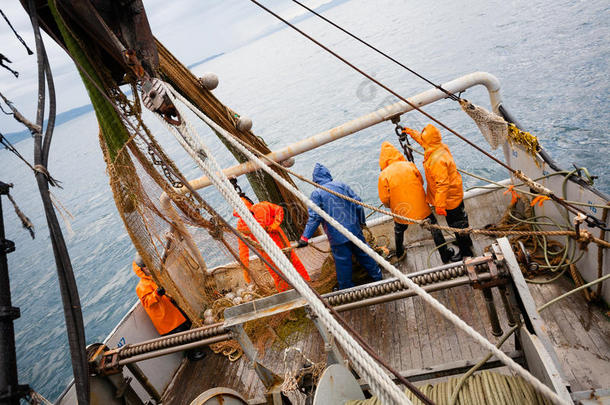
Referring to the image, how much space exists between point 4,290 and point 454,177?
13.4 ft

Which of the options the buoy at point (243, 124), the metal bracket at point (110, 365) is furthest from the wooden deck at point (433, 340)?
the buoy at point (243, 124)

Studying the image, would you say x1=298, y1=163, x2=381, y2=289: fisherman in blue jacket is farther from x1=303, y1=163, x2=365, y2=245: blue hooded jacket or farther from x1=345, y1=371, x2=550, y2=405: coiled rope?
x1=345, y1=371, x2=550, y2=405: coiled rope

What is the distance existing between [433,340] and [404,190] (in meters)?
1.70

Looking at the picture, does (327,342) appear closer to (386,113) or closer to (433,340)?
(433,340)

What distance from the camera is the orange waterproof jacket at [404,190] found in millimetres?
4527

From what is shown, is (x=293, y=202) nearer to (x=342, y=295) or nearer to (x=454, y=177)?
(x=454, y=177)

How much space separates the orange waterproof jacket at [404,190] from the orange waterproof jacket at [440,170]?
0.20 meters

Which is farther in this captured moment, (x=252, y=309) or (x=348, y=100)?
(x=348, y=100)

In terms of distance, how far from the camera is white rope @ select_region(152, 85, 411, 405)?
1447 mm

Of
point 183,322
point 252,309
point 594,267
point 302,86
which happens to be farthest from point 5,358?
point 302,86

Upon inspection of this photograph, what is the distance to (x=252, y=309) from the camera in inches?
102

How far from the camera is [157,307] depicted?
4980 mm

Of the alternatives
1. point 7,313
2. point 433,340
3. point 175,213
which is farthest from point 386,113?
point 7,313

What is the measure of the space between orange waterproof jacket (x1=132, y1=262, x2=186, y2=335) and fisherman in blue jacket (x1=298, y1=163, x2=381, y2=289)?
79.6 inches
